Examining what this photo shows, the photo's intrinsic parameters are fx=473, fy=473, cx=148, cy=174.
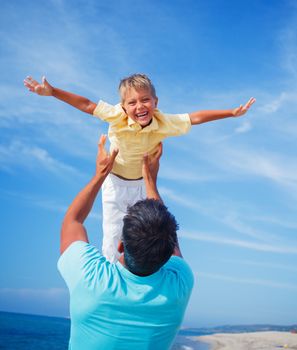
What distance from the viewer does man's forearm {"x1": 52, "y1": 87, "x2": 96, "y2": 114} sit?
5.13 m

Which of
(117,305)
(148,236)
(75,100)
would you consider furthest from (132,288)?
(75,100)

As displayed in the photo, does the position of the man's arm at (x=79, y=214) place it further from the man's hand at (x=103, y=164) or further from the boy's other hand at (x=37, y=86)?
the boy's other hand at (x=37, y=86)

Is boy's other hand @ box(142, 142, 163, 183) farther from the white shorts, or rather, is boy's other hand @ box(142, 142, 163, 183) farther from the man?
the man

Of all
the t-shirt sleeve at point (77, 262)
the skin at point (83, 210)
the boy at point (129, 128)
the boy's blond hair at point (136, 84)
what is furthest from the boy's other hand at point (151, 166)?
the t-shirt sleeve at point (77, 262)

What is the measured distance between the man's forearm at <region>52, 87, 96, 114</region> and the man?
8.34 feet

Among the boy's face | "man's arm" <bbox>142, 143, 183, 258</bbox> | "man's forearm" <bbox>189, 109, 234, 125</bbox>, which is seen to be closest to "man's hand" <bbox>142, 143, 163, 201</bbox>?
"man's arm" <bbox>142, 143, 183, 258</bbox>

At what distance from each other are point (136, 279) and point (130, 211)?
417mm

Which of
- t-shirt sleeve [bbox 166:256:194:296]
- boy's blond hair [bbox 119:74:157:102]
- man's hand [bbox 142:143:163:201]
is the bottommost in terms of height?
t-shirt sleeve [bbox 166:256:194:296]

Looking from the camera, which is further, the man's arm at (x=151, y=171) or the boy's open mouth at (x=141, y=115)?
the boy's open mouth at (x=141, y=115)

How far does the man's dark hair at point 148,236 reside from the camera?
2.72 m

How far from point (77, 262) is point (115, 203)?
98.6 inches

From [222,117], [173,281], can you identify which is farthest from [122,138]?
[173,281]

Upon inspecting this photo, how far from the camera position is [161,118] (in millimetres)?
5336

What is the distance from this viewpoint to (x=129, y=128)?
204 inches
